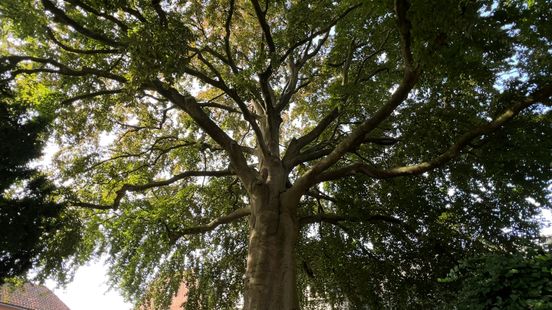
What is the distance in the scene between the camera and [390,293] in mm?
9062

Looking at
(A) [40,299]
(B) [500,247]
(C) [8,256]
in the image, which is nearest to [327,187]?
(B) [500,247]

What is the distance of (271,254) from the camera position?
6402 millimetres

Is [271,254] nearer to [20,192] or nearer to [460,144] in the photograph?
[460,144]

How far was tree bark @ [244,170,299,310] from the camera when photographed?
235 inches

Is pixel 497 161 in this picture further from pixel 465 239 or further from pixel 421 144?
pixel 465 239

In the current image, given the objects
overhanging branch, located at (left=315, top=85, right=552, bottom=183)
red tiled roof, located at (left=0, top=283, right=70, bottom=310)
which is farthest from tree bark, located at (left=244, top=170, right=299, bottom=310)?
red tiled roof, located at (left=0, top=283, right=70, bottom=310)

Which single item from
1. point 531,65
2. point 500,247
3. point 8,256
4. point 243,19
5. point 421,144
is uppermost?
point 243,19

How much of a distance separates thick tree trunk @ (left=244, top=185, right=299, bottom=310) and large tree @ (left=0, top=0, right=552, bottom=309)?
3 cm

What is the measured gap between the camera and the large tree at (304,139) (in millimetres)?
5895

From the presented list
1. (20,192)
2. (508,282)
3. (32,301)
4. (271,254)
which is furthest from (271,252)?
(32,301)

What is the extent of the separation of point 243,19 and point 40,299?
2681 cm

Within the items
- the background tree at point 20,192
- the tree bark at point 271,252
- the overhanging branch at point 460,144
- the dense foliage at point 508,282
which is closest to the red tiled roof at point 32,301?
the background tree at point 20,192

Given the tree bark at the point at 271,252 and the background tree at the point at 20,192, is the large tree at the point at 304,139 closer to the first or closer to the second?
the tree bark at the point at 271,252

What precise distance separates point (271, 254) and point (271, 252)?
3 cm
